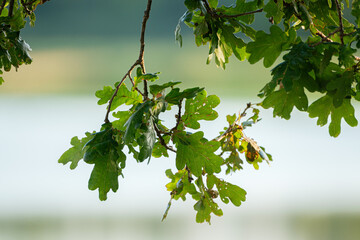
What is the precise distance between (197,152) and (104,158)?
186 millimetres

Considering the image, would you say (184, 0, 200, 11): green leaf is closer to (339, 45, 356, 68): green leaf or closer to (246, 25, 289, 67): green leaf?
(246, 25, 289, 67): green leaf

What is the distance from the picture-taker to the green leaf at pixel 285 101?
0.80 metres

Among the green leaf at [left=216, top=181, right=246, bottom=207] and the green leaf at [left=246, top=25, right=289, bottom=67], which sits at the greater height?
the green leaf at [left=246, top=25, right=289, bottom=67]

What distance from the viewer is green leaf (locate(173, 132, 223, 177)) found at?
86 cm

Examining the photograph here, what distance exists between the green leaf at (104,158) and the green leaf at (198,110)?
19 cm

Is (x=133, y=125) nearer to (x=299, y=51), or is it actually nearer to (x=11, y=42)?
(x=299, y=51)

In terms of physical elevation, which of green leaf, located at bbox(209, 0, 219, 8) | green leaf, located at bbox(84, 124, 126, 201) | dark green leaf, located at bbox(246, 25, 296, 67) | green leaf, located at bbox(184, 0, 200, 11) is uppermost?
green leaf, located at bbox(209, 0, 219, 8)

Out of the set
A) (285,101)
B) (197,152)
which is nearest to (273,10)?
(285,101)

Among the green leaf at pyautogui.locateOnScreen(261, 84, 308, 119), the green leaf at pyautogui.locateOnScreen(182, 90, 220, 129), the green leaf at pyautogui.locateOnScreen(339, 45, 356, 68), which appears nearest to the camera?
the green leaf at pyautogui.locateOnScreen(339, 45, 356, 68)

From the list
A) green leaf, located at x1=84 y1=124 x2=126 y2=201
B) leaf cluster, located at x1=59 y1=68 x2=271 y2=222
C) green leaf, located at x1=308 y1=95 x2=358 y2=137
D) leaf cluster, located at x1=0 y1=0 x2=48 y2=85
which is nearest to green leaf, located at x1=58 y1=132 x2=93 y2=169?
leaf cluster, located at x1=59 y1=68 x2=271 y2=222

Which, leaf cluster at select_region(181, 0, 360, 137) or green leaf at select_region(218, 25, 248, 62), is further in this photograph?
green leaf at select_region(218, 25, 248, 62)

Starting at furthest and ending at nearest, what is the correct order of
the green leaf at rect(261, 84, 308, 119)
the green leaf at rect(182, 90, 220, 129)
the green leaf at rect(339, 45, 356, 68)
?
1. the green leaf at rect(182, 90, 220, 129)
2. the green leaf at rect(261, 84, 308, 119)
3. the green leaf at rect(339, 45, 356, 68)

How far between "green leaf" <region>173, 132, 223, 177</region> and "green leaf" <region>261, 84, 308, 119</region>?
13 centimetres

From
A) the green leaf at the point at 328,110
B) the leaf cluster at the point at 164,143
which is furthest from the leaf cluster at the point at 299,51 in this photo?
the leaf cluster at the point at 164,143
